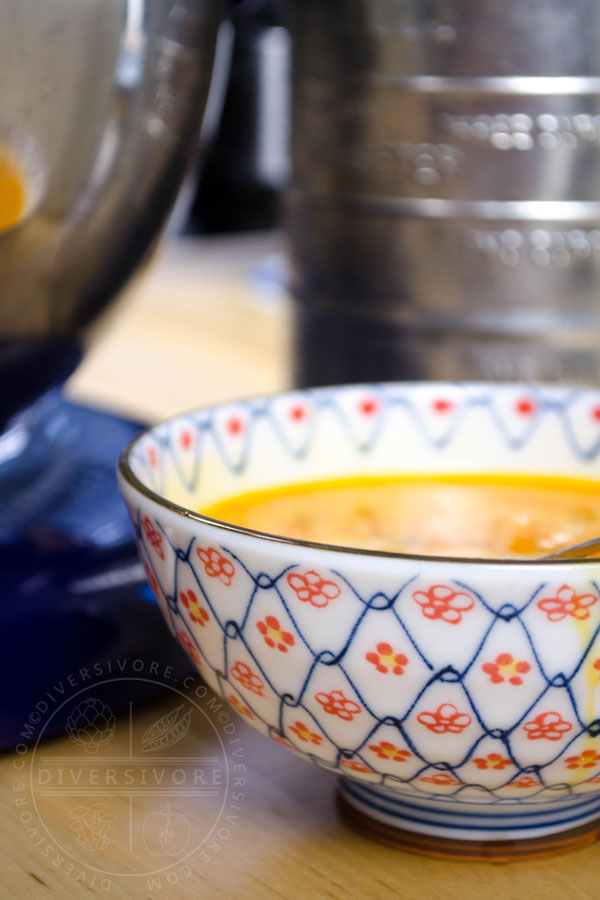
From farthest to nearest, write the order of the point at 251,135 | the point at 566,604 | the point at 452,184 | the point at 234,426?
1. the point at 251,135
2. the point at 452,184
3. the point at 234,426
4. the point at 566,604

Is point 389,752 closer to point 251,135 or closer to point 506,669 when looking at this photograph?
point 506,669

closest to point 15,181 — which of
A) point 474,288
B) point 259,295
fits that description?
point 474,288

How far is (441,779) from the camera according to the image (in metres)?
0.21

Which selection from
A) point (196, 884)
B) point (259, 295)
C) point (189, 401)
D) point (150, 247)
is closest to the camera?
point (196, 884)

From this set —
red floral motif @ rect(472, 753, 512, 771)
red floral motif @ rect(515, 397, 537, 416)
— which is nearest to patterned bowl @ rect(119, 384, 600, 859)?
red floral motif @ rect(472, 753, 512, 771)

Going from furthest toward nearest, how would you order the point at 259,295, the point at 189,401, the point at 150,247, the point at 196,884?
the point at 259,295, the point at 189,401, the point at 150,247, the point at 196,884

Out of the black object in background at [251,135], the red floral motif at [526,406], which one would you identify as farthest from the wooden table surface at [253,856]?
the black object in background at [251,135]

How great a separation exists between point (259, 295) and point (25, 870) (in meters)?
0.61

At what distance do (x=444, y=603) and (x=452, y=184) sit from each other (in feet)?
0.84

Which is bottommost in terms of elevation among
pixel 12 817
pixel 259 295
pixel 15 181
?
pixel 259 295

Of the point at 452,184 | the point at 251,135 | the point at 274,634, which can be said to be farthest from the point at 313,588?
the point at 251,135

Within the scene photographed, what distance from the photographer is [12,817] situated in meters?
0.25

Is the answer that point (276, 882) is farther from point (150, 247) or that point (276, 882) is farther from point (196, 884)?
point (150, 247)

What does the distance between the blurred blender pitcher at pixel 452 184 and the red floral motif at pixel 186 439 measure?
0.17 meters
